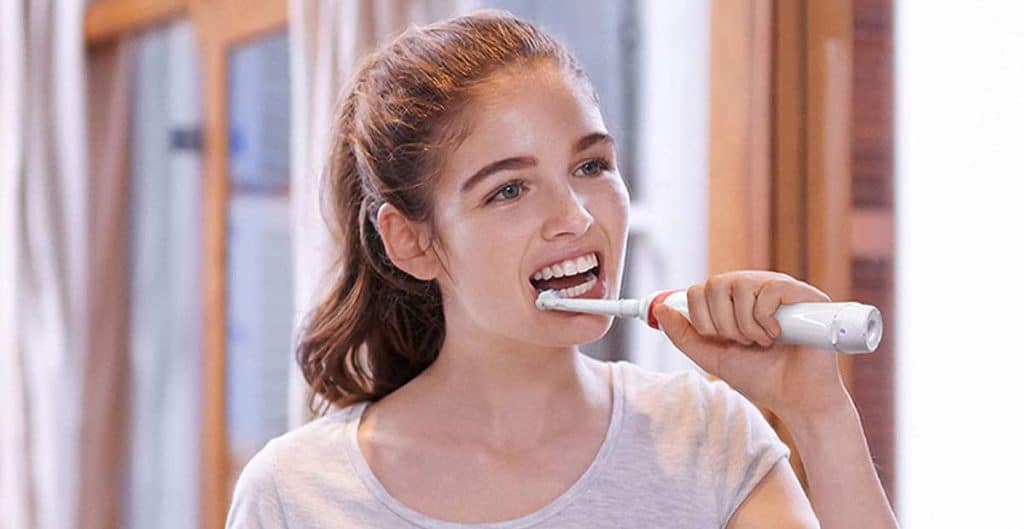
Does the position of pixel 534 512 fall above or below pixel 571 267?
below

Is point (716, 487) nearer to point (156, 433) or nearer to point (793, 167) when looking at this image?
point (793, 167)

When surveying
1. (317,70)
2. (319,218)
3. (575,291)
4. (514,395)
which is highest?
(317,70)

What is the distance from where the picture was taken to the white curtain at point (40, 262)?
3.49 m

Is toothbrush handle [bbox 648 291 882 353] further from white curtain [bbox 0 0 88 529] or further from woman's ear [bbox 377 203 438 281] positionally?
white curtain [bbox 0 0 88 529]

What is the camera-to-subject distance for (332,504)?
1.39 metres

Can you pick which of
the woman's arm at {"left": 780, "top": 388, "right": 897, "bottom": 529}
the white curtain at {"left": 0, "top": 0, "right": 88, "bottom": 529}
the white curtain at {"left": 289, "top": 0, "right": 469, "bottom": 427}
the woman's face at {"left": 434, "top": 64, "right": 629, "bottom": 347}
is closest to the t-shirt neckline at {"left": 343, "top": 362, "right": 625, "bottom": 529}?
the woman's face at {"left": 434, "top": 64, "right": 629, "bottom": 347}

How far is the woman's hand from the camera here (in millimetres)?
1149

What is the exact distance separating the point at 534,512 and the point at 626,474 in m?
0.10

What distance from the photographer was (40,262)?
3.54 m

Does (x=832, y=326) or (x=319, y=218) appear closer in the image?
(x=832, y=326)

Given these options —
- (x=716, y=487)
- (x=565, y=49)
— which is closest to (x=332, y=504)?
(x=716, y=487)

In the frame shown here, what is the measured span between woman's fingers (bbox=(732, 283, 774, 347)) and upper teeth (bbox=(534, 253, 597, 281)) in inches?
7.4

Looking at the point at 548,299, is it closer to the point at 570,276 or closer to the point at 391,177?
the point at 570,276

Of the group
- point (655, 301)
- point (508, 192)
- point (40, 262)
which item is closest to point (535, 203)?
point (508, 192)
